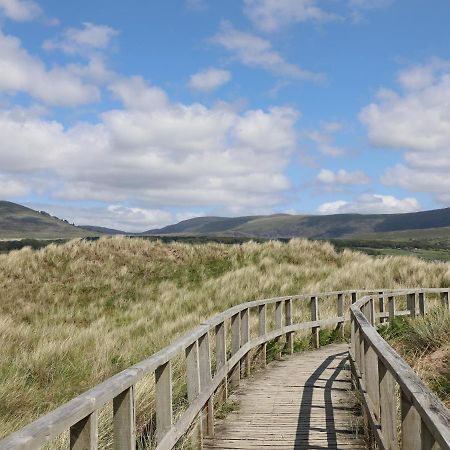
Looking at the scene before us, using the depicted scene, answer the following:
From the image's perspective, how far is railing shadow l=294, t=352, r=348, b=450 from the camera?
648 centimetres

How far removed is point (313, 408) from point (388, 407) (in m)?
3.55

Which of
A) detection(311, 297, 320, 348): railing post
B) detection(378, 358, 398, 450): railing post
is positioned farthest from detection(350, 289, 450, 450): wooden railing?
detection(311, 297, 320, 348): railing post

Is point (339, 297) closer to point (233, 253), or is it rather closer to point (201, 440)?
point (201, 440)

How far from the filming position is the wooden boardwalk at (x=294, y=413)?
650 cm

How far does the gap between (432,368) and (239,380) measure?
10.0ft

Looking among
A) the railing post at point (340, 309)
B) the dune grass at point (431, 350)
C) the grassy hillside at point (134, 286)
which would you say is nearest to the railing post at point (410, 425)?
the dune grass at point (431, 350)

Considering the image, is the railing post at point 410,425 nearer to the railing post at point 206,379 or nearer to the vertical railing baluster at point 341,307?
the railing post at point 206,379

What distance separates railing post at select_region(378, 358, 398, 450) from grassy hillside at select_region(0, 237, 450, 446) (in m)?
6.27

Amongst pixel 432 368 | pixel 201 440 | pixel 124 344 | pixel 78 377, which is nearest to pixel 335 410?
pixel 432 368

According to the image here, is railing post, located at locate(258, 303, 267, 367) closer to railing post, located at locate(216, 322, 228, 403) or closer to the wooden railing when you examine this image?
the wooden railing

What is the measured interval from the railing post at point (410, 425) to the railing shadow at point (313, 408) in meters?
2.56

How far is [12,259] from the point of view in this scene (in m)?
26.8

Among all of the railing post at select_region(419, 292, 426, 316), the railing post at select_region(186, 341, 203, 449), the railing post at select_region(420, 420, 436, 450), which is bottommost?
the railing post at select_region(419, 292, 426, 316)

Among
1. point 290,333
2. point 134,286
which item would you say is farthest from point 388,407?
point 134,286
